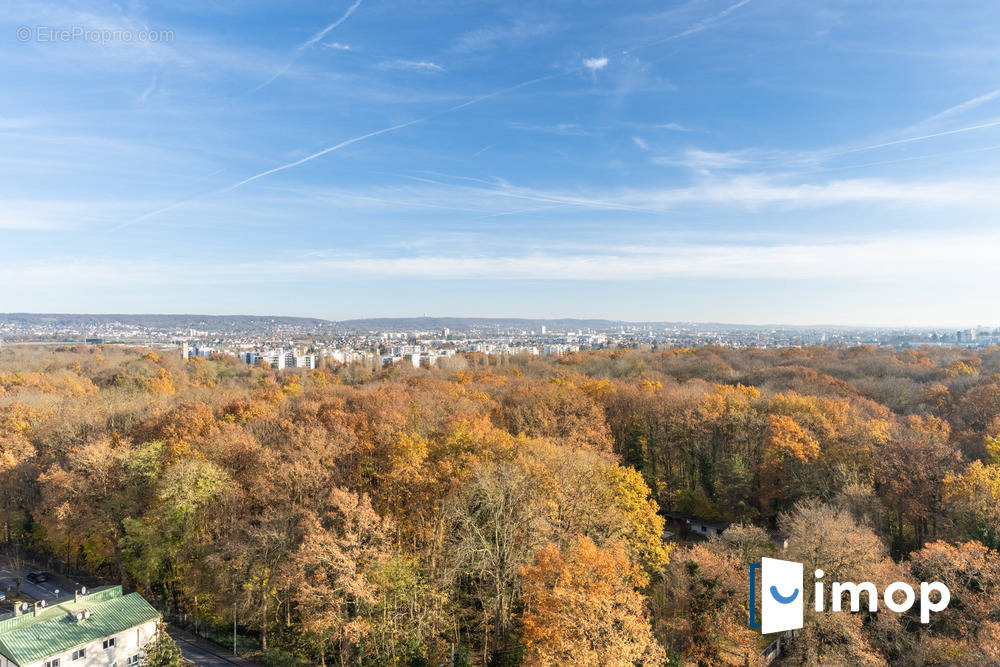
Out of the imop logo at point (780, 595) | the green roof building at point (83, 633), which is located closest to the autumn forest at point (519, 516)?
the imop logo at point (780, 595)

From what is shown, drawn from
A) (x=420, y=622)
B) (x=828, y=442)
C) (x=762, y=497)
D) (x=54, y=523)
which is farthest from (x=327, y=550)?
(x=828, y=442)

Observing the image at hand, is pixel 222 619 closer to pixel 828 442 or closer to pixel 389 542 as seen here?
pixel 389 542

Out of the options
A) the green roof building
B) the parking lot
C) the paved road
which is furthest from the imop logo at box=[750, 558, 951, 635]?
the parking lot

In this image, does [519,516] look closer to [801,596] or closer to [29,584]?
[801,596]

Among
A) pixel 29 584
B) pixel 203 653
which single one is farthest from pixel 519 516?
pixel 29 584

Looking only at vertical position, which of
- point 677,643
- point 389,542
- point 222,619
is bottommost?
point 222,619

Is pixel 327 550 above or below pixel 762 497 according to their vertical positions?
above

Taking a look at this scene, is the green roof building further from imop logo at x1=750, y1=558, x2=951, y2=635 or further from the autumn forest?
imop logo at x1=750, y1=558, x2=951, y2=635
